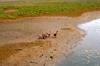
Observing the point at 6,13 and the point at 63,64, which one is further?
the point at 6,13

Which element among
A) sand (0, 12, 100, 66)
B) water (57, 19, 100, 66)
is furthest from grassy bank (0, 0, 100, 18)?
water (57, 19, 100, 66)

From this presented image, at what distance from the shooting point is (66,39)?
1962 centimetres

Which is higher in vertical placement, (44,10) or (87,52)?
(87,52)

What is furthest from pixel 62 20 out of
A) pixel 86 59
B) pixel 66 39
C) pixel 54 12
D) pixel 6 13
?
pixel 86 59

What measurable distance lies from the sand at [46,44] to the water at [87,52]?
0.45 meters

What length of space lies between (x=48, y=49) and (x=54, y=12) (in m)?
16.2

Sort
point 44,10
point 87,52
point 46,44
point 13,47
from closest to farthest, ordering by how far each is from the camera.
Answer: point 87,52, point 13,47, point 46,44, point 44,10

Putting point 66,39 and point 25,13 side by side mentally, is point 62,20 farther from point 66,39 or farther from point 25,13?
point 66,39

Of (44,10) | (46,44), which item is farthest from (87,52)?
(44,10)

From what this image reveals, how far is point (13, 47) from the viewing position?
677 inches

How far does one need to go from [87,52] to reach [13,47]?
4.85m

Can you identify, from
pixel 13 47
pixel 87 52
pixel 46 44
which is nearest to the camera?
pixel 87 52

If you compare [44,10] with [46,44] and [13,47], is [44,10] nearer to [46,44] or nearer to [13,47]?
[46,44]

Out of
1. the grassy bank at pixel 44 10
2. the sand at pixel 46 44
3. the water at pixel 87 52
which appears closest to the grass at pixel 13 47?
the sand at pixel 46 44
